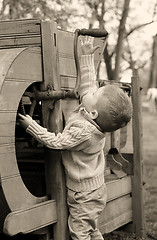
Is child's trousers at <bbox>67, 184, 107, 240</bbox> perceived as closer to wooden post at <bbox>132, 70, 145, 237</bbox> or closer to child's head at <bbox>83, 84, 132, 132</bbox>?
child's head at <bbox>83, 84, 132, 132</bbox>

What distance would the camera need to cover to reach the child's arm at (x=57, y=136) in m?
3.10

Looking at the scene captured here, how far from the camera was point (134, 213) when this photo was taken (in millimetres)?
4680

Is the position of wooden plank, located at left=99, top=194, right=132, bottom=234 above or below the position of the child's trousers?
below

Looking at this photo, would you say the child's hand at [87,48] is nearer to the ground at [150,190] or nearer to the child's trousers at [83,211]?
the child's trousers at [83,211]

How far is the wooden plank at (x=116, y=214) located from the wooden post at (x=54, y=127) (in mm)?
696

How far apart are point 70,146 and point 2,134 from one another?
1.65 ft

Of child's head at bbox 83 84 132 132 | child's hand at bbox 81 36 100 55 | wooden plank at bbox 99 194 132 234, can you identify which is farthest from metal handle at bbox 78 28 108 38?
wooden plank at bbox 99 194 132 234

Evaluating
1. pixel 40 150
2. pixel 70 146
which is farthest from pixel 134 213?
pixel 70 146

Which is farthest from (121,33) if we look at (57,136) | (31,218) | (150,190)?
(31,218)

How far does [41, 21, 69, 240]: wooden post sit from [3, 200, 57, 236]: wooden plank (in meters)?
0.07

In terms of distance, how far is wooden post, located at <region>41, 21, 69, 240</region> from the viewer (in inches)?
129

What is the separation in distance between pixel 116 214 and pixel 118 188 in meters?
0.24

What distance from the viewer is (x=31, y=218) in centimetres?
308

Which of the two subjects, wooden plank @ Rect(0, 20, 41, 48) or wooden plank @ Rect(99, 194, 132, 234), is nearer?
wooden plank @ Rect(0, 20, 41, 48)
